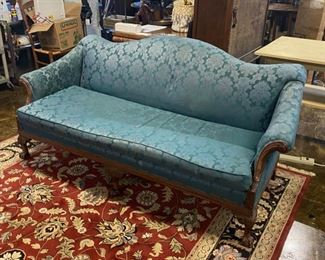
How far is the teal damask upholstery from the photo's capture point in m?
1.79

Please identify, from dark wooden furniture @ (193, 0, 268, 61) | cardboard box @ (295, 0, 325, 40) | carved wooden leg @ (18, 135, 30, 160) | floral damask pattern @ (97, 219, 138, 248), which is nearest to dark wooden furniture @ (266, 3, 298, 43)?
cardboard box @ (295, 0, 325, 40)

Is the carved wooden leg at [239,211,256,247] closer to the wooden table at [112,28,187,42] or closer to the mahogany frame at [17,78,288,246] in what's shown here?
the mahogany frame at [17,78,288,246]

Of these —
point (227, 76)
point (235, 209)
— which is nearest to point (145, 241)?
point (235, 209)

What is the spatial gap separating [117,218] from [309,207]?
3.94ft

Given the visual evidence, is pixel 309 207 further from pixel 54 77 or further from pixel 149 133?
pixel 54 77

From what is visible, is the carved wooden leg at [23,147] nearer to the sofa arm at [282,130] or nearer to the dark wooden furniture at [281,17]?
the sofa arm at [282,130]

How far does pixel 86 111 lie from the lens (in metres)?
2.31

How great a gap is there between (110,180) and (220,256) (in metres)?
0.92

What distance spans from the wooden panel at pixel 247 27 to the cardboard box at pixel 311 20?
1029 millimetres

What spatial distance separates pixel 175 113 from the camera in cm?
236

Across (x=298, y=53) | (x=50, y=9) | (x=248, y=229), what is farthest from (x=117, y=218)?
(x=50, y=9)

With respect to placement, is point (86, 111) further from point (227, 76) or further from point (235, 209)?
point (235, 209)

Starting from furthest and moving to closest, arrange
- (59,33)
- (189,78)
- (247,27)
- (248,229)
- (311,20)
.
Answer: (311,20), (59,33), (247,27), (189,78), (248,229)

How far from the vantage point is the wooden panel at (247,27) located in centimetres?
302
